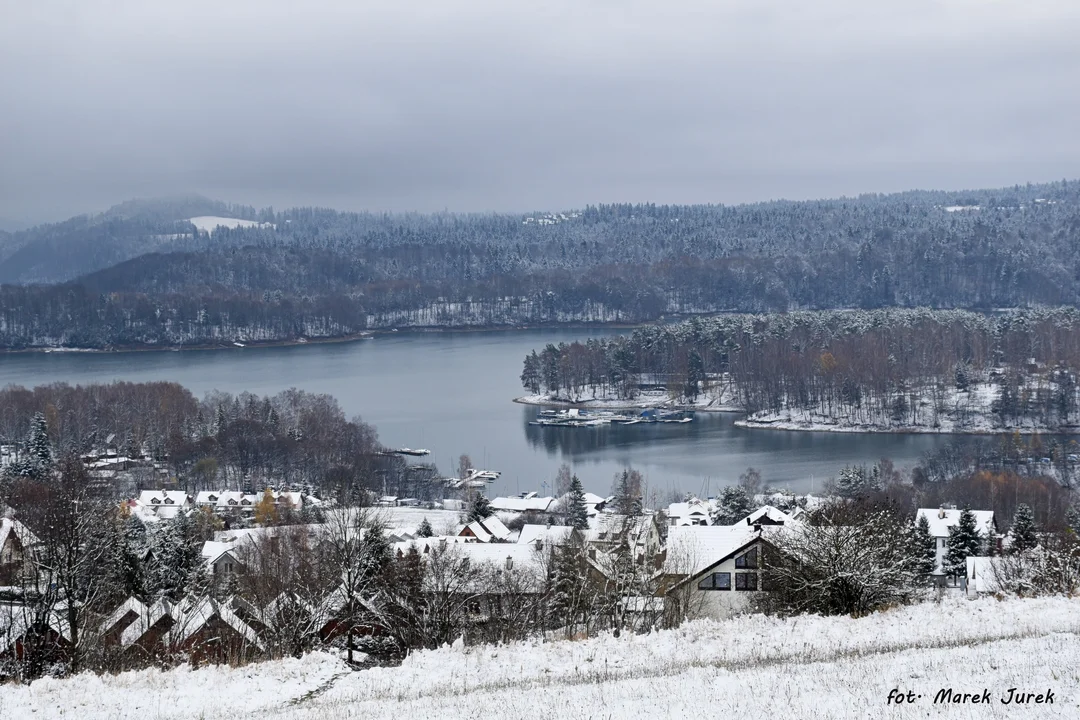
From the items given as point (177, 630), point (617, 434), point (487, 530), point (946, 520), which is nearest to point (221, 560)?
point (487, 530)

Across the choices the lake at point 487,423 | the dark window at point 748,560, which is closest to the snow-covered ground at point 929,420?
the lake at point 487,423

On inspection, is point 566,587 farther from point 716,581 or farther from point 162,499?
point 162,499

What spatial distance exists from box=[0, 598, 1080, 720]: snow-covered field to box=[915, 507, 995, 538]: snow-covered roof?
1346 centimetres

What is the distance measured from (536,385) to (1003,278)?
62.1 meters

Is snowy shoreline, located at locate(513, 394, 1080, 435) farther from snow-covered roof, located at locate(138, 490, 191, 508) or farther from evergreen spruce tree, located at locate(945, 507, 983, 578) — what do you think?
evergreen spruce tree, located at locate(945, 507, 983, 578)

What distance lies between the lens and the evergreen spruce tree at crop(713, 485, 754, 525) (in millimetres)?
22844

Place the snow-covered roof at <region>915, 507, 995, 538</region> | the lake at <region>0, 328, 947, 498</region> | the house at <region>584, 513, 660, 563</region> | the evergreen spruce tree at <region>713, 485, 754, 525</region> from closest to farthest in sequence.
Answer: the house at <region>584, 513, 660, 563</region>, the snow-covered roof at <region>915, 507, 995, 538</region>, the evergreen spruce tree at <region>713, 485, 754, 525</region>, the lake at <region>0, 328, 947, 498</region>

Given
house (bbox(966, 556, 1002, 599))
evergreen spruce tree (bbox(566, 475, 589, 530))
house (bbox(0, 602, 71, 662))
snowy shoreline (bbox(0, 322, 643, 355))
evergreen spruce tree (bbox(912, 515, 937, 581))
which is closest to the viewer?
house (bbox(0, 602, 71, 662))

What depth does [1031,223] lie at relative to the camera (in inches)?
4749

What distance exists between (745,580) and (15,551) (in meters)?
9.09

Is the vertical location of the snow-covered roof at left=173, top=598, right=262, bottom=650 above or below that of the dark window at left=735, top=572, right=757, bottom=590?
above

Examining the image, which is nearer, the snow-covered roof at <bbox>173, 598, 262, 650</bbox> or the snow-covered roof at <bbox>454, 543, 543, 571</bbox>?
the snow-covered roof at <bbox>173, 598, 262, 650</bbox>

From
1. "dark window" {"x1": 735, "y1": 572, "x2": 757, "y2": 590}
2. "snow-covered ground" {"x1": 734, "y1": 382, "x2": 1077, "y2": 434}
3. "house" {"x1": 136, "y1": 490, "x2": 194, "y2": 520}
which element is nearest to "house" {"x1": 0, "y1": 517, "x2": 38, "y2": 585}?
"dark window" {"x1": 735, "y1": 572, "x2": 757, "y2": 590}

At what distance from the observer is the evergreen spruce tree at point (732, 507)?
2284 centimetres
